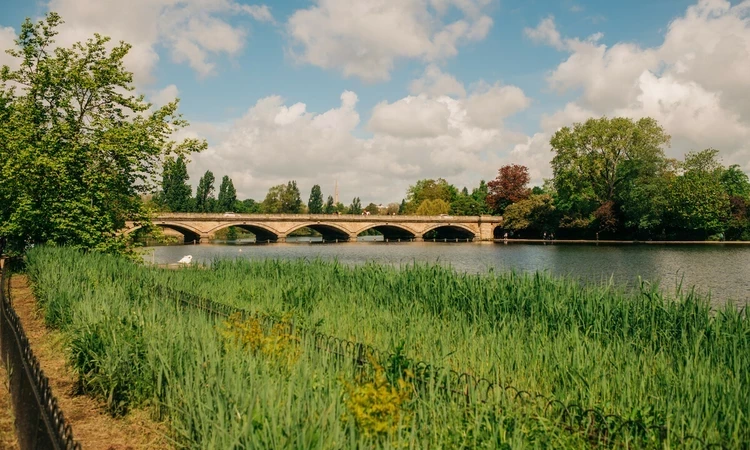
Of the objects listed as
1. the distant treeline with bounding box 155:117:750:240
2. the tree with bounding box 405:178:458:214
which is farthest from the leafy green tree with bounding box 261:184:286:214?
the distant treeline with bounding box 155:117:750:240

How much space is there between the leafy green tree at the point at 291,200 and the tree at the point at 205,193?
690 inches

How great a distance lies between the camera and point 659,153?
51.8 m

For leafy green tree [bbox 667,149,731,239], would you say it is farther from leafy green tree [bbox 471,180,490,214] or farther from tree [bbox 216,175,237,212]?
tree [bbox 216,175,237,212]

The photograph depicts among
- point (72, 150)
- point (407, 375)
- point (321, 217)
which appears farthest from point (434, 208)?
point (407, 375)

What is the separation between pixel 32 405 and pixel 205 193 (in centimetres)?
8703

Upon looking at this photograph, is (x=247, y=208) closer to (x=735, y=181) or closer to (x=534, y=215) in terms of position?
(x=534, y=215)

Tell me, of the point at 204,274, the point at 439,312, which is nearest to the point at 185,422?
the point at 439,312

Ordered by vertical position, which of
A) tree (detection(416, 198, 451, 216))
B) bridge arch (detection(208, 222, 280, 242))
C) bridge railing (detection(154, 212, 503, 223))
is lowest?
bridge arch (detection(208, 222, 280, 242))

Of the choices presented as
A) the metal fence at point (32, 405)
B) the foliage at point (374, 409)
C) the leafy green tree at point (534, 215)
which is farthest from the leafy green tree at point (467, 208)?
the foliage at point (374, 409)

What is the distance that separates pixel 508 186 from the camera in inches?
3216

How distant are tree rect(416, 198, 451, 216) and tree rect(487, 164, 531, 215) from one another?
8.06 m

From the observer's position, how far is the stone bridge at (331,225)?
181 feet

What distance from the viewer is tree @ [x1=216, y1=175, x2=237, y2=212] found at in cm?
8788

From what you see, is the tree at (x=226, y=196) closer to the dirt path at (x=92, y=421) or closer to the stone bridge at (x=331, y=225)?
the stone bridge at (x=331, y=225)
